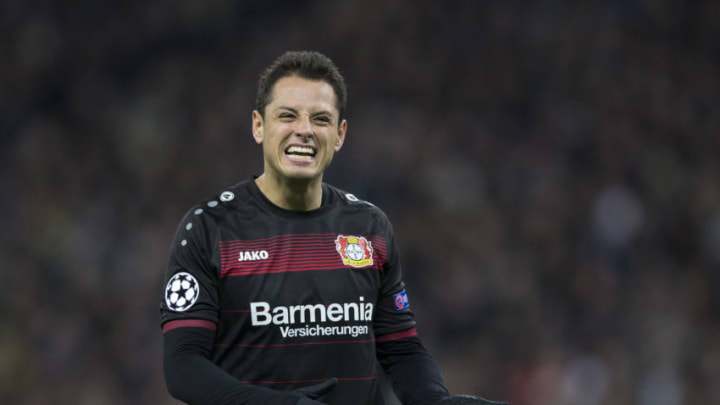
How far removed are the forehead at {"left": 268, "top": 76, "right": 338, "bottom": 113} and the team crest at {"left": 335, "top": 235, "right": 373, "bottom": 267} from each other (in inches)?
17.1

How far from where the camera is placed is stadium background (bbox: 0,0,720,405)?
8.10m

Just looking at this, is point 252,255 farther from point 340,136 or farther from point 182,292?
point 340,136

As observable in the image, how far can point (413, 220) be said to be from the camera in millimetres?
9078

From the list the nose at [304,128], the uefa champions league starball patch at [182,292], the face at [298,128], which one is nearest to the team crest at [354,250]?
the face at [298,128]

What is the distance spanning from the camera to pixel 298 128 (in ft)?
10.00

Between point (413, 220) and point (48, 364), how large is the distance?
11.4 feet

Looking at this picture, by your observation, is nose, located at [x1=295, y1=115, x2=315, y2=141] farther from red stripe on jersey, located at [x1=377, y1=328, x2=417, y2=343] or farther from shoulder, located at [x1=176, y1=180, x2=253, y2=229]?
red stripe on jersey, located at [x1=377, y1=328, x2=417, y2=343]

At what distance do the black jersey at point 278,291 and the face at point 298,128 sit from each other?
0.16 meters

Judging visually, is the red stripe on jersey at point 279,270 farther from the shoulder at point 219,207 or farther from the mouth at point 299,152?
the mouth at point 299,152

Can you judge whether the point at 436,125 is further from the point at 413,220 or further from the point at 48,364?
the point at 48,364

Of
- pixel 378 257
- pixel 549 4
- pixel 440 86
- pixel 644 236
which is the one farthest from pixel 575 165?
pixel 378 257

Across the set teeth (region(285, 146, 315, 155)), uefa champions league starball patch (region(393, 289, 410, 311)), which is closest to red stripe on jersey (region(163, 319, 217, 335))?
teeth (region(285, 146, 315, 155))

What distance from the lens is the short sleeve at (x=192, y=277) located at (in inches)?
113

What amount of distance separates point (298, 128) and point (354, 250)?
0.44 m
